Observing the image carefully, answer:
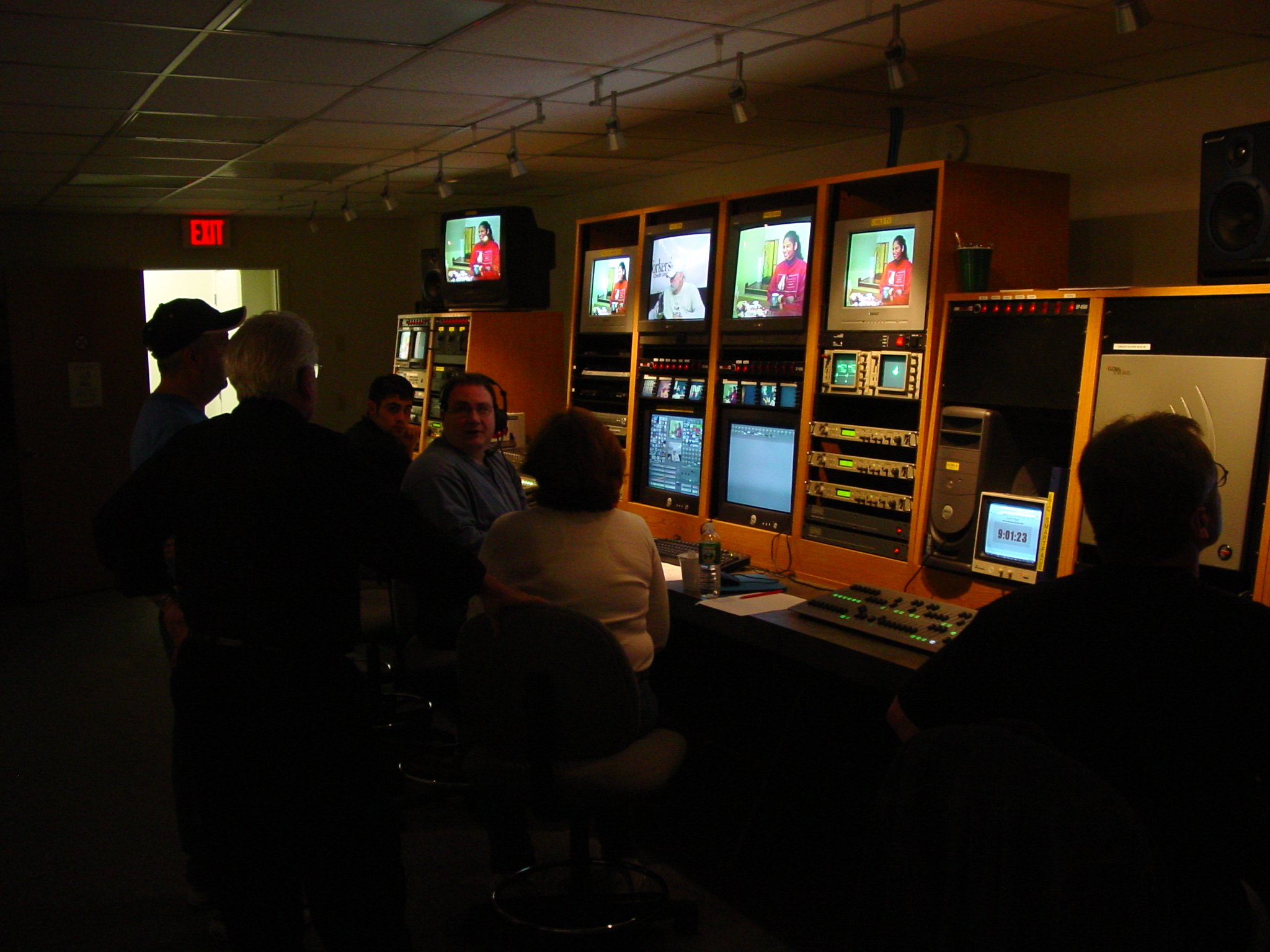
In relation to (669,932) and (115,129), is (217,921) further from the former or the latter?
(115,129)

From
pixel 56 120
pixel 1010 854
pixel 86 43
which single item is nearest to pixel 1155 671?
pixel 1010 854

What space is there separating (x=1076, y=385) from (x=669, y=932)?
180 cm

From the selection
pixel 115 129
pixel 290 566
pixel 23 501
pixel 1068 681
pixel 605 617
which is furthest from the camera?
pixel 23 501

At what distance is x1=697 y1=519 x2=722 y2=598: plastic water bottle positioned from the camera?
326 centimetres

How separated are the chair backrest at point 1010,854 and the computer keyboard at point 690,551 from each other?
1.90 meters

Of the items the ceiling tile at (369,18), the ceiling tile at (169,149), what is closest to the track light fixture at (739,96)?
the ceiling tile at (369,18)

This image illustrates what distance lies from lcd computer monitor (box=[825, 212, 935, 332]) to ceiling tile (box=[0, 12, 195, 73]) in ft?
7.40

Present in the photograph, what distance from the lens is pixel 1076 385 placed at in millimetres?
2826

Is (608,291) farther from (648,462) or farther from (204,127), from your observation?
(204,127)

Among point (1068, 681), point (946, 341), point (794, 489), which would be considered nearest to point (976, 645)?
point (1068, 681)

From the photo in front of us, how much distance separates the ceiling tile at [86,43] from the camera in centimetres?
329

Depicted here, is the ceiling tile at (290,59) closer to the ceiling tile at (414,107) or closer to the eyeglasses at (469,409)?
the ceiling tile at (414,107)

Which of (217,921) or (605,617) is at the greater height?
(605,617)

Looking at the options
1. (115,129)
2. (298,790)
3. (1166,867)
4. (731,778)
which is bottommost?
(731,778)
